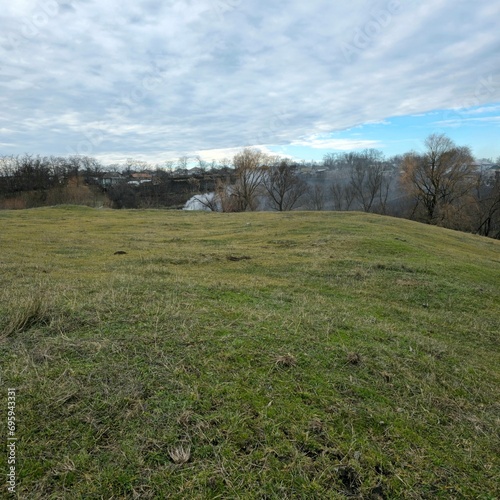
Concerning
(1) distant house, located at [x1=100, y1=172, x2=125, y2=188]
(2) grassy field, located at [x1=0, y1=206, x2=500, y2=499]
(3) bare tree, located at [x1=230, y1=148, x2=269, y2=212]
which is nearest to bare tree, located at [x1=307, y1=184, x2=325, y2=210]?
(3) bare tree, located at [x1=230, y1=148, x2=269, y2=212]

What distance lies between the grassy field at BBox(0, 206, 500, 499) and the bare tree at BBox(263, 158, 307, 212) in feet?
133

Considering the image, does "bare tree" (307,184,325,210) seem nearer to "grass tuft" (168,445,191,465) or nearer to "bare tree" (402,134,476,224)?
"bare tree" (402,134,476,224)

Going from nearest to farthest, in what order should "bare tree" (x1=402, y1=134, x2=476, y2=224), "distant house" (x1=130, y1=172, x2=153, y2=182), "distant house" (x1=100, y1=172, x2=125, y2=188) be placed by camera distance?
1. "bare tree" (x1=402, y1=134, x2=476, y2=224)
2. "distant house" (x1=100, y1=172, x2=125, y2=188)
3. "distant house" (x1=130, y1=172, x2=153, y2=182)

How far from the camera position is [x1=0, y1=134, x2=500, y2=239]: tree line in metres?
35.8

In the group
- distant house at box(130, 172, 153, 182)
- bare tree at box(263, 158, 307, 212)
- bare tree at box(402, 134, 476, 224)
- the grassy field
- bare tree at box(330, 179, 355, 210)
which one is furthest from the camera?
distant house at box(130, 172, 153, 182)

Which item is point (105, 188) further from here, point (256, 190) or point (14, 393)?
point (14, 393)

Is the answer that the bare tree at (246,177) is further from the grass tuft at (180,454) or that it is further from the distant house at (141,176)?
the grass tuft at (180,454)

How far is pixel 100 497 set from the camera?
68.7 inches

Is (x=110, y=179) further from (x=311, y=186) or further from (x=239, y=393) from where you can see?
(x=239, y=393)

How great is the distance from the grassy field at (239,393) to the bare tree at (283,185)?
4051 centimetres

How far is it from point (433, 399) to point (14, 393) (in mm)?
3140

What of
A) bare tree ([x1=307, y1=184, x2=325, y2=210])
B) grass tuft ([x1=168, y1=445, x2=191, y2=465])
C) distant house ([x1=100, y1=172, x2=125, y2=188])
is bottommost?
grass tuft ([x1=168, y1=445, x2=191, y2=465])

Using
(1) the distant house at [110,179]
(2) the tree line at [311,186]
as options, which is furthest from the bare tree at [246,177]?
(1) the distant house at [110,179]

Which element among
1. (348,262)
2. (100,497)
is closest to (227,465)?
(100,497)
